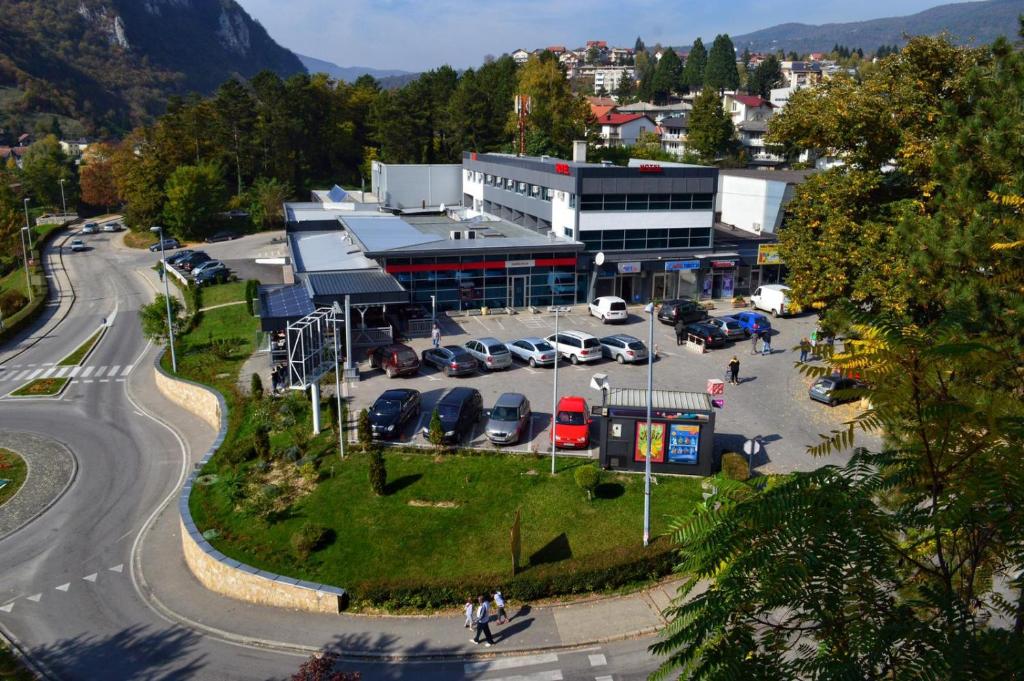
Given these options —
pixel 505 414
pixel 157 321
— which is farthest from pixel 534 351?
pixel 157 321

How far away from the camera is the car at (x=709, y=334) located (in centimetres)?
3575

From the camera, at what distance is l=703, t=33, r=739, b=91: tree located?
169 metres

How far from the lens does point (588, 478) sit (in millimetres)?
21406

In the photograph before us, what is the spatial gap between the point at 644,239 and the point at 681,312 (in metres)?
7.12

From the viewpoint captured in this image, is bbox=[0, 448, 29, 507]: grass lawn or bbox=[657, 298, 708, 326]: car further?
bbox=[657, 298, 708, 326]: car

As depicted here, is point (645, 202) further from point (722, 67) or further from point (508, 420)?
point (722, 67)

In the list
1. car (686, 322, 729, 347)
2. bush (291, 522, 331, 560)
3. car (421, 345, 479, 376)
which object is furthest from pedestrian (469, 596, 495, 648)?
car (686, 322, 729, 347)

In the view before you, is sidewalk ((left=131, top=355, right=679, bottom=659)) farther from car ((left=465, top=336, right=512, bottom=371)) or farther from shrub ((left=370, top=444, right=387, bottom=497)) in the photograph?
car ((left=465, top=336, right=512, bottom=371))

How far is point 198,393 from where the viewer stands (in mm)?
32531

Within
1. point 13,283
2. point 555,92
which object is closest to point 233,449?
point 13,283

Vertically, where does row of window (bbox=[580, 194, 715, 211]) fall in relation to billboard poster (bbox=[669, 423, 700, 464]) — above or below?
above

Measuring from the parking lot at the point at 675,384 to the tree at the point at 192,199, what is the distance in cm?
4381

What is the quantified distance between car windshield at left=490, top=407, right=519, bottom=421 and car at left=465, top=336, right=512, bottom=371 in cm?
681

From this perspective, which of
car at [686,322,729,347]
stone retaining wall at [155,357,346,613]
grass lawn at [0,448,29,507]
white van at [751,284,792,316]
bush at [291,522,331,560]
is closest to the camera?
stone retaining wall at [155,357,346,613]
